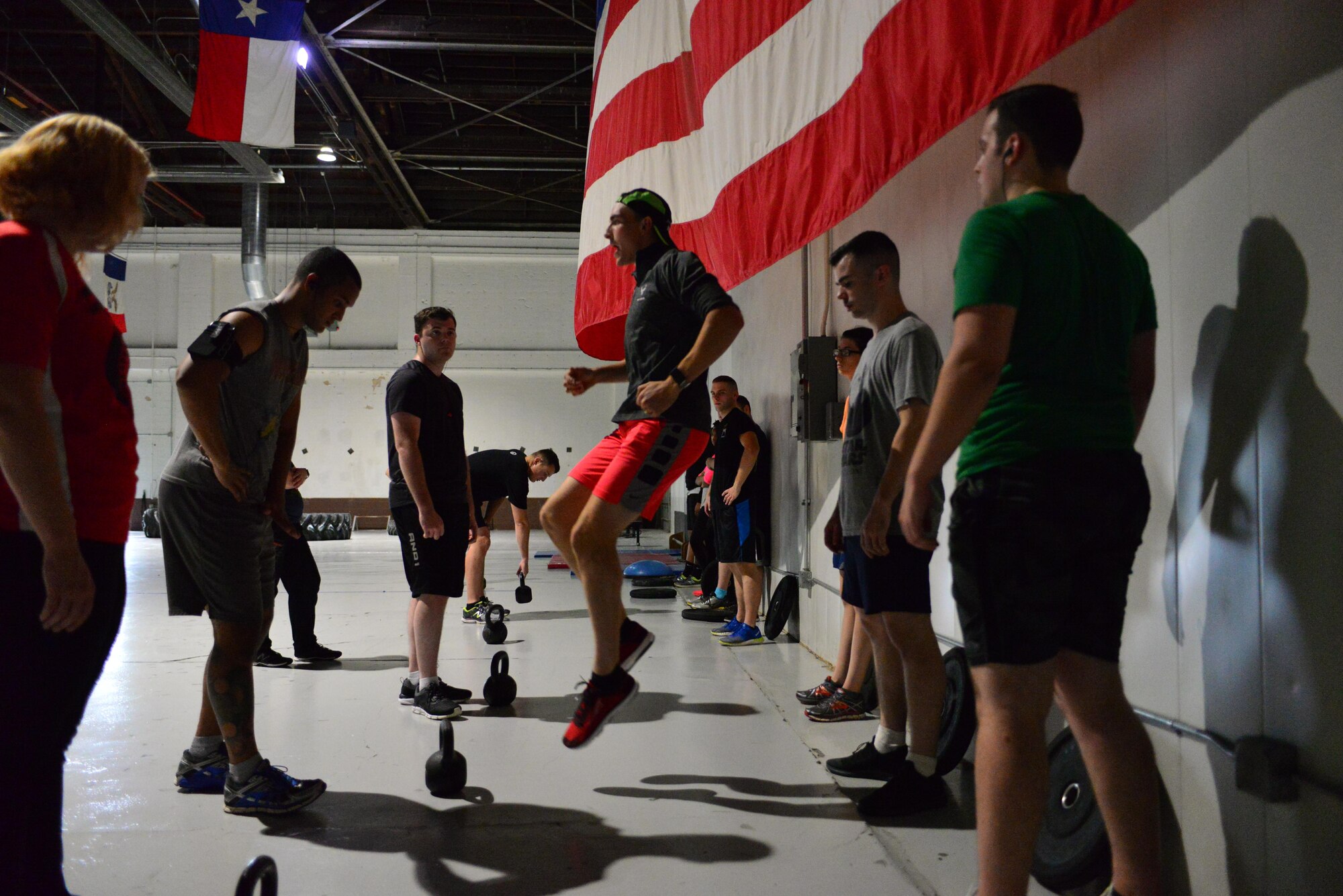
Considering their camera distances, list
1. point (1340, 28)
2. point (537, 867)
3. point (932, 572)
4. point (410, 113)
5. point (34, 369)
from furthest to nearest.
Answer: point (410, 113) < point (932, 572) < point (537, 867) < point (1340, 28) < point (34, 369)

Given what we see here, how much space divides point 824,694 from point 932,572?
791mm

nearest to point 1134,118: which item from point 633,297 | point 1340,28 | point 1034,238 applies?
point 1340,28

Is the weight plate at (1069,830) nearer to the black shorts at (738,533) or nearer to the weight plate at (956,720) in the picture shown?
the weight plate at (956,720)

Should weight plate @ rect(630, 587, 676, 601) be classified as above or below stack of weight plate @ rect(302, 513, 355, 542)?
above

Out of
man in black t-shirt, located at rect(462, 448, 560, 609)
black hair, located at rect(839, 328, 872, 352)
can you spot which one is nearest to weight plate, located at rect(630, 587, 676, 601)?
man in black t-shirt, located at rect(462, 448, 560, 609)

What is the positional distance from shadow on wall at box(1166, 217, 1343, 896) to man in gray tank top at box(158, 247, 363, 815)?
225cm

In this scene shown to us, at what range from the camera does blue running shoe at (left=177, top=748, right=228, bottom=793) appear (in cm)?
266

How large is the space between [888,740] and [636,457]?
128 cm

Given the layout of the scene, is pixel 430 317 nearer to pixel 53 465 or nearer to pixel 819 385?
pixel 819 385

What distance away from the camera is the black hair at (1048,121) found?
1.61 metres

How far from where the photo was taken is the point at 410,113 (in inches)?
578

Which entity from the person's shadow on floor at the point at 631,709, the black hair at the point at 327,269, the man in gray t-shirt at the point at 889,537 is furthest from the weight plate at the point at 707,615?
the black hair at the point at 327,269

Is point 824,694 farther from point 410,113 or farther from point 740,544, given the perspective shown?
point 410,113

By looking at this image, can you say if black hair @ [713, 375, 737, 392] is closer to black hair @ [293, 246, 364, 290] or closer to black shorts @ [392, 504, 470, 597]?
black shorts @ [392, 504, 470, 597]
